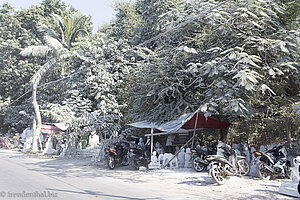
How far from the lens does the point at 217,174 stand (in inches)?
316

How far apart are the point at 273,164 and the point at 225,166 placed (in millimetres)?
1452

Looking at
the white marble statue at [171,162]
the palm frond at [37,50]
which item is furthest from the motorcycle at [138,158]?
the palm frond at [37,50]

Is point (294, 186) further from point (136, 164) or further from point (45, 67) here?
point (45, 67)

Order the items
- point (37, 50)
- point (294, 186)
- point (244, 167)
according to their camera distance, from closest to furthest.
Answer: point (294, 186)
point (244, 167)
point (37, 50)

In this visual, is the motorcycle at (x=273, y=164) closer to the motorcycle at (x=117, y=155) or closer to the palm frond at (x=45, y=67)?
the motorcycle at (x=117, y=155)

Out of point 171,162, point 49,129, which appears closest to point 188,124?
point 171,162

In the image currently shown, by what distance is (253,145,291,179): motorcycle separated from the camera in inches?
324

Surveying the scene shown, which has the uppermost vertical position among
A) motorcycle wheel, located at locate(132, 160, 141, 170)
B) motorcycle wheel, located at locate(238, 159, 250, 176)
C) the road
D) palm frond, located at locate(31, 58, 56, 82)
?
palm frond, located at locate(31, 58, 56, 82)

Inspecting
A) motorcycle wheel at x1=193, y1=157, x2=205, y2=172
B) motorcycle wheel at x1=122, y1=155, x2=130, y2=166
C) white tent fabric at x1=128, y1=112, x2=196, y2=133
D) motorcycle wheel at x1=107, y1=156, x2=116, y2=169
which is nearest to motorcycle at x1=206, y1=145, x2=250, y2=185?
motorcycle wheel at x1=193, y1=157, x2=205, y2=172

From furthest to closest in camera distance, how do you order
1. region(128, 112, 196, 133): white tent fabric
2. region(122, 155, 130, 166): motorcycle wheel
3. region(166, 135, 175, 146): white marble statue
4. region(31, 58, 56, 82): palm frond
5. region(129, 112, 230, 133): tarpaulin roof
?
region(31, 58, 56, 82): palm frond → region(166, 135, 175, 146): white marble statue → region(122, 155, 130, 166): motorcycle wheel → region(129, 112, 230, 133): tarpaulin roof → region(128, 112, 196, 133): white tent fabric

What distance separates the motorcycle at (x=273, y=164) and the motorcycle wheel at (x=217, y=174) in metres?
1.29

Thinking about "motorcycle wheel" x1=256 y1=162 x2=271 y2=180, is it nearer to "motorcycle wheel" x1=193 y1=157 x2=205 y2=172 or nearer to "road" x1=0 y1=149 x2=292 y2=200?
"road" x1=0 y1=149 x2=292 y2=200

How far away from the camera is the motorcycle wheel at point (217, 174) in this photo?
7868mm

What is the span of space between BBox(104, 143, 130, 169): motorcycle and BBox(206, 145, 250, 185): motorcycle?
16.4 feet
